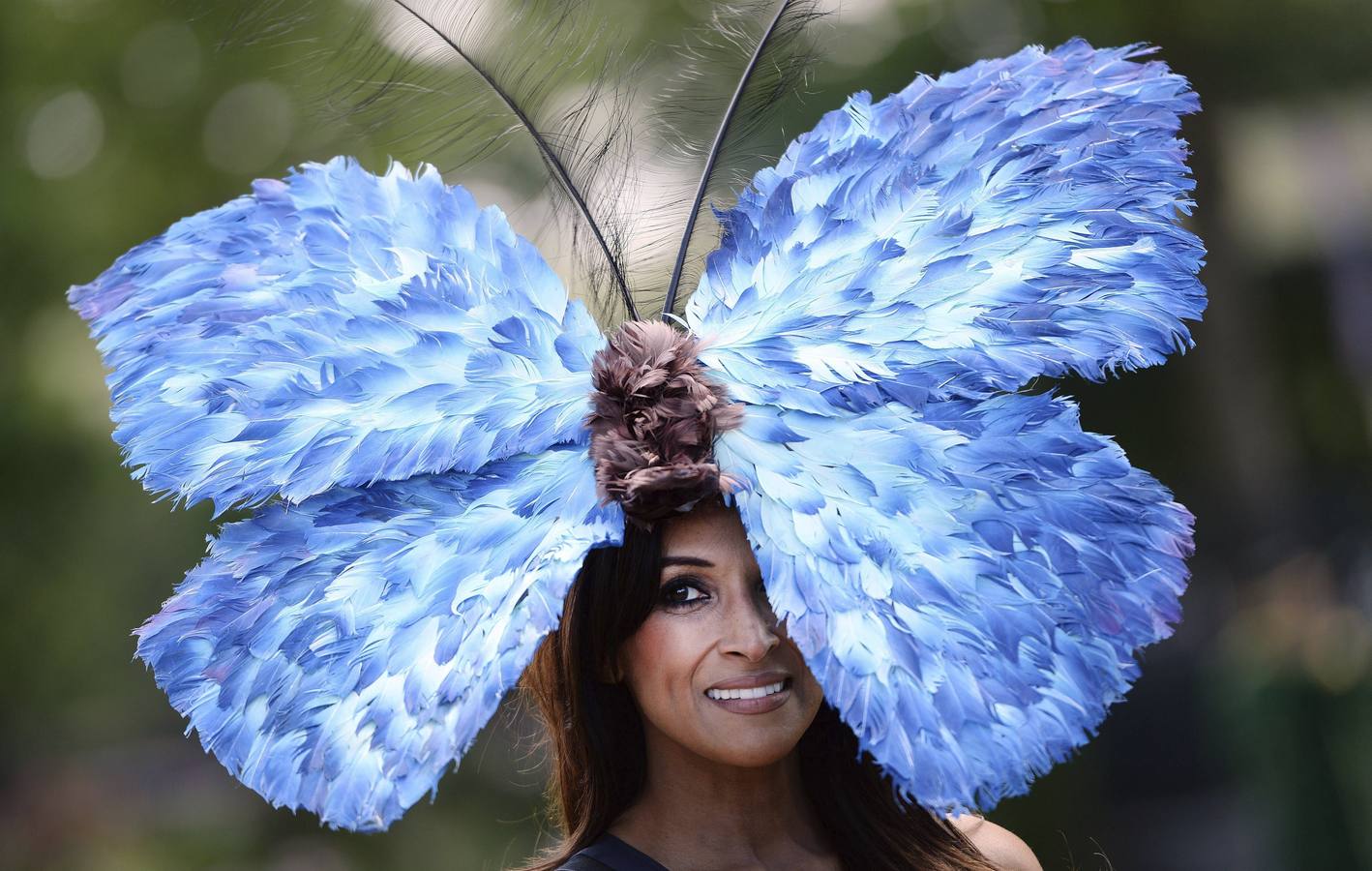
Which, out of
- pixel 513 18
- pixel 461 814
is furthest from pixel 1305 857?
pixel 513 18

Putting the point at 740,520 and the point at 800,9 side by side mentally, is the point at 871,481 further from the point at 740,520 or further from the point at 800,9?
the point at 800,9

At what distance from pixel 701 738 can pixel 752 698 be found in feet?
0.31

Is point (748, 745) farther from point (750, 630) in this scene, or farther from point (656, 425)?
point (656, 425)

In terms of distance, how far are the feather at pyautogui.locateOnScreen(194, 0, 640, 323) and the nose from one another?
0.46m

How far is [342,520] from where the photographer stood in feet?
5.97

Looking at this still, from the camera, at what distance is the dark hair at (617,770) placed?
2.07 m

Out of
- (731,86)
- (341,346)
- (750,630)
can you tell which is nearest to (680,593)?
(750,630)

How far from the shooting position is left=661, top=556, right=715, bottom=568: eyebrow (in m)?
1.90

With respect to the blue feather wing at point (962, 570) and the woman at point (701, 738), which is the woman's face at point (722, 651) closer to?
the woman at point (701, 738)

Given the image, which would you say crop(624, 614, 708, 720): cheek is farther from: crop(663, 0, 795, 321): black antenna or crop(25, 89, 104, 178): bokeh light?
crop(25, 89, 104, 178): bokeh light

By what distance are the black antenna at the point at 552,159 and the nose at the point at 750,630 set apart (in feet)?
1.50

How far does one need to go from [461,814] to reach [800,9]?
20.0 ft

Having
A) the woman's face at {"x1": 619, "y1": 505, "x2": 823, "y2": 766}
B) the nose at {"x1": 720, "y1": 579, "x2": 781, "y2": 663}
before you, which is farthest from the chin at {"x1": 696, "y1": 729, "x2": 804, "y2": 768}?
the nose at {"x1": 720, "y1": 579, "x2": 781, "y2": 663}

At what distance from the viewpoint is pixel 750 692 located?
1.91 m
